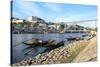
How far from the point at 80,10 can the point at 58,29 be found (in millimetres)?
389

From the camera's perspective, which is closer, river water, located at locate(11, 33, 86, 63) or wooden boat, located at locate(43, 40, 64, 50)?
river water, located at locate(11, 33, 86, 63)

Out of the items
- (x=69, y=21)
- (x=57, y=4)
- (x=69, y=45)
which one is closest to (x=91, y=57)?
(x=69, y=45)

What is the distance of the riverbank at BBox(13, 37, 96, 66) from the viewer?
2.21 meters

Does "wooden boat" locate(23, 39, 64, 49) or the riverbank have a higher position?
"wooden boat" locate(23, 39, 64, 49)

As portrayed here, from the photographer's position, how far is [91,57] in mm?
2420

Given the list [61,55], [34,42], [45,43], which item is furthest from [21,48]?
[61,55]

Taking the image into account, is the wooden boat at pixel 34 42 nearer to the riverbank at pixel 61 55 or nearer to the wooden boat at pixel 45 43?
the wooden boat at pixel 45 43

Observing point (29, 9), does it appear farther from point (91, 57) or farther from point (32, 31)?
point (91, 57)

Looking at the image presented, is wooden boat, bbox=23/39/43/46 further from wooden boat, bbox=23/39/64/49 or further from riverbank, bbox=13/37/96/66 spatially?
riverbank, bbox=13/37/96/66

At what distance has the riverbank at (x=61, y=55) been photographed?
7.23 ft

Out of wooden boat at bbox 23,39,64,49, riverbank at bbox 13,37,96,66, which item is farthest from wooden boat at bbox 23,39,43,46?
riverbank at bbox 13,37,96,66
